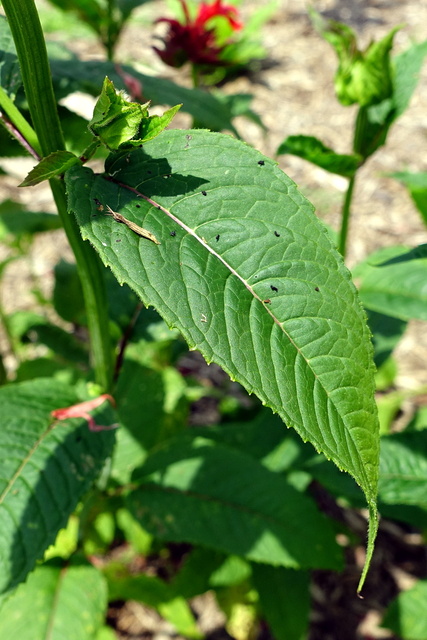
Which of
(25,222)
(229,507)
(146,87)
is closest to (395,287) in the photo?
(229,507)

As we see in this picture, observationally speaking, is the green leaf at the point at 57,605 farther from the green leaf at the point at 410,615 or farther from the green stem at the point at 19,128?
the green stem at the point at 19,128

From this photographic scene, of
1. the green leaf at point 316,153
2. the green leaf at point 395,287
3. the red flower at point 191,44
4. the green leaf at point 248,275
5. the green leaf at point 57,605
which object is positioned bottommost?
the green leaf at point 57,605

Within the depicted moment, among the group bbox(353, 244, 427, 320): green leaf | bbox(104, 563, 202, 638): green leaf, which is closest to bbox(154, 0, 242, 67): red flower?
bbox(353, 244, 427, 320): green leaf

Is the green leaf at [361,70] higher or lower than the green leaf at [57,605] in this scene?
higher

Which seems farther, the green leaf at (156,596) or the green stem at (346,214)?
the green leaf at (156,596)

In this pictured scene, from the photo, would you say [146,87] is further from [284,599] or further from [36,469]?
[284,599]

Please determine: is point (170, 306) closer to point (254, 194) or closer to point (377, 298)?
point (254, 194)

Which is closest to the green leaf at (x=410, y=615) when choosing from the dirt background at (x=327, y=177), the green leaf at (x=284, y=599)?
the green leaf at (x=284, y=599)

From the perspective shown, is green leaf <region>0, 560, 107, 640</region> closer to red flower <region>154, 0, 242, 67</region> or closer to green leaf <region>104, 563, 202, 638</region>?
green leaf <region>104, 563, 202, 638</region>
